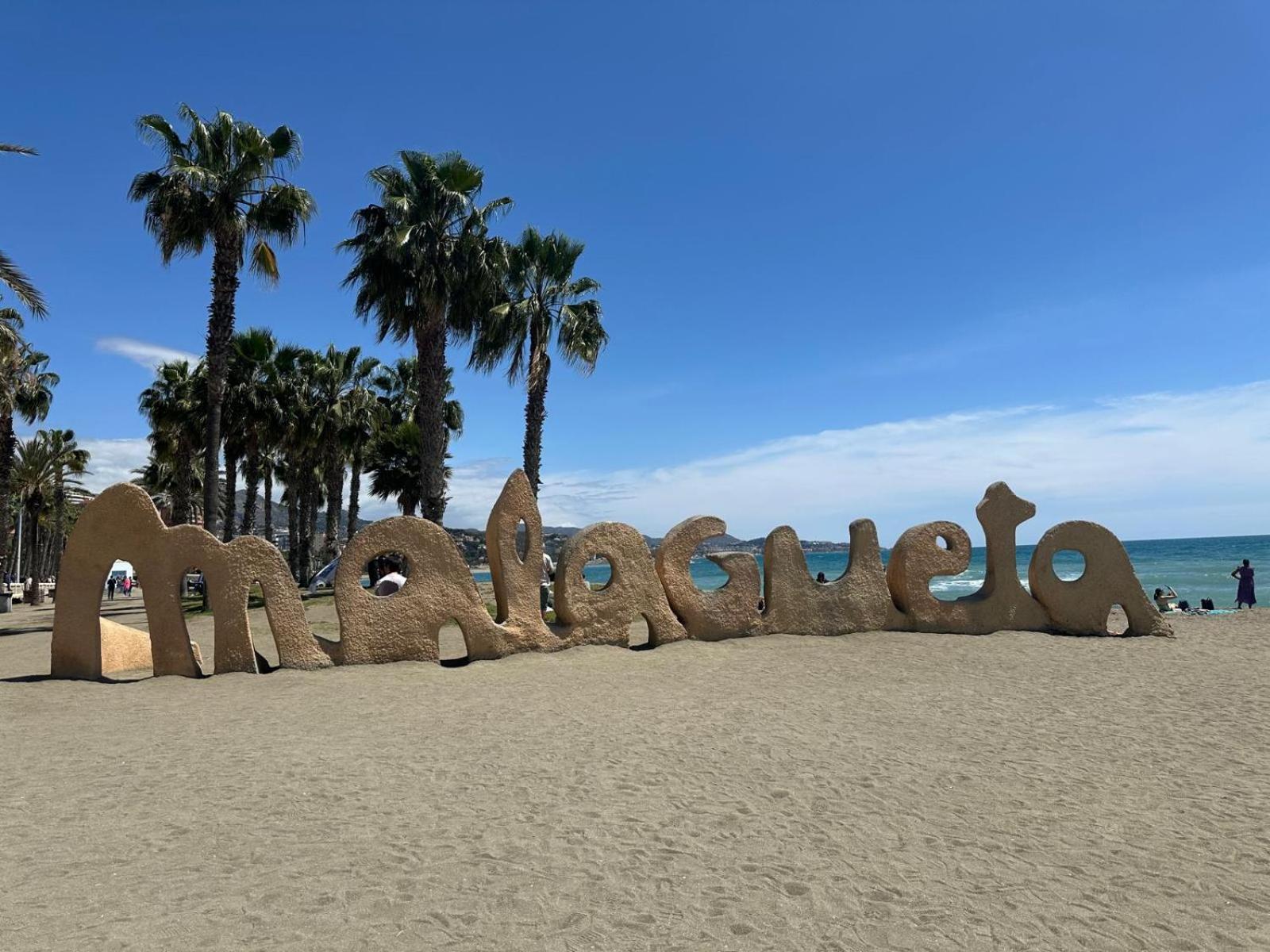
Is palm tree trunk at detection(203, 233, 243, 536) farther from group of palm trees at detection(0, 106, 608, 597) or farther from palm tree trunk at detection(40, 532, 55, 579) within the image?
palm tree trunk at detection(40, 532, 55, 579)

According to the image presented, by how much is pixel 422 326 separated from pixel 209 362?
16.9 feet

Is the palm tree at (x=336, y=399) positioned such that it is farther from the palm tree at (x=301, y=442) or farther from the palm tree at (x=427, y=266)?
the palm tree at (x=427, y=266)

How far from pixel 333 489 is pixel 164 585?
2499cm

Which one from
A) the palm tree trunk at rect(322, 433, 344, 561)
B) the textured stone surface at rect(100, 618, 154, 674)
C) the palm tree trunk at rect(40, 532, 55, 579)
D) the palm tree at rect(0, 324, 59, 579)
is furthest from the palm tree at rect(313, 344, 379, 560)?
the palm tree trunk at rect(40, 532, 55, 579)

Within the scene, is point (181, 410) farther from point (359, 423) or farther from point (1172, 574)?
point (1172, 574)

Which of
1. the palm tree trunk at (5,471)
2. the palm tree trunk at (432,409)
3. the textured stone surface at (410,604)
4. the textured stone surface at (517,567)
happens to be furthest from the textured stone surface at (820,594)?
the palm tree trunk at (5,471)

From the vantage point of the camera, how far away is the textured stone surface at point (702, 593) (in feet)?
43.4

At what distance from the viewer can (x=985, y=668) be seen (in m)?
11.6

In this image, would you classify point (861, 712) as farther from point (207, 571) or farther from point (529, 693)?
point (207, 571)

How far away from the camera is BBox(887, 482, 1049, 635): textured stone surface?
1416cm

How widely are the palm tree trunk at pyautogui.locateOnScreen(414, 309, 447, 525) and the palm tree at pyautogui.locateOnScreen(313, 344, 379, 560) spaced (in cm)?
1267

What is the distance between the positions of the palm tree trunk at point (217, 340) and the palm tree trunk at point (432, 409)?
14.3ft

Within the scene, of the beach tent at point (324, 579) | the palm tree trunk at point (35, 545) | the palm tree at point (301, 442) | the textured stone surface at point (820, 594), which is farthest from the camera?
the palm tree trunk at point (35, 545)

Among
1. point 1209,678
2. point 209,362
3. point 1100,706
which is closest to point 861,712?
point 1100,706
